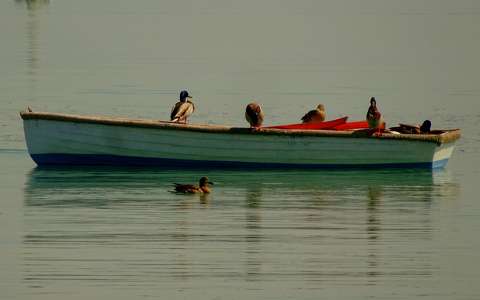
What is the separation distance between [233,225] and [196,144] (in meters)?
6.36

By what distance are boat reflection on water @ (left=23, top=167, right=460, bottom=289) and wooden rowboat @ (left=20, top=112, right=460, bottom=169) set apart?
0.34m

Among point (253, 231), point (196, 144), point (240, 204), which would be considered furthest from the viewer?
point (196, 144)

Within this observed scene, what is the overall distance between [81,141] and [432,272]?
11.0 metres

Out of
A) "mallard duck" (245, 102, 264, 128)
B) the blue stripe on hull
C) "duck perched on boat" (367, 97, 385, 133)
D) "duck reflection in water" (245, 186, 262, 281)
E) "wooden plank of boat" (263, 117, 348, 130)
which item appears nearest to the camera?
"duck reflection in water" (245, 186, 262, 281)

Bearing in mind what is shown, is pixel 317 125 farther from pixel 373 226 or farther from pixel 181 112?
pixel 373 226

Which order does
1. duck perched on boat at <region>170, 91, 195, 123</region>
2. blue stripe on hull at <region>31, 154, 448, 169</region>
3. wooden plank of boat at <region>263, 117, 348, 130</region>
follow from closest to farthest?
1. blue stripe on hull at <region>31, 154, 448, 169</region>
2. duck perched on boat at <region>170, 91, 195, 123</region>
3. wooden plank of boat at <region>263, 117, 348, 130</region>

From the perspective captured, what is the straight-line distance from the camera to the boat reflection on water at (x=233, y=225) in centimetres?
2141

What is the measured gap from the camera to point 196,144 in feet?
102

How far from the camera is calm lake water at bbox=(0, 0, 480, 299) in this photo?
20.9 meters

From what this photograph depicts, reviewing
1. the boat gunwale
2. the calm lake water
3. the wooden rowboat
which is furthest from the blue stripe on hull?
the boat gunwale

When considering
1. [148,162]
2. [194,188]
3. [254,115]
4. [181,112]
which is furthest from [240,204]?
[181,112]

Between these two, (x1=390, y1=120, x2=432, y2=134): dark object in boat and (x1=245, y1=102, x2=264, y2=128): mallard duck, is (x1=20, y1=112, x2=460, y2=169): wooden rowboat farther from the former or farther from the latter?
(x1=390, y1=120, x2=432, y2=134): dark object in boat

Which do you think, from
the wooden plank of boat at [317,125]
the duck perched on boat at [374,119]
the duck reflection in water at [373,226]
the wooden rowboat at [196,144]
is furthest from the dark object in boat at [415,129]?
the duck reflection in water at [373,226]

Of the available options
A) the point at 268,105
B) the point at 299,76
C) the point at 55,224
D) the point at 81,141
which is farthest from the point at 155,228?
the point at 299,76
